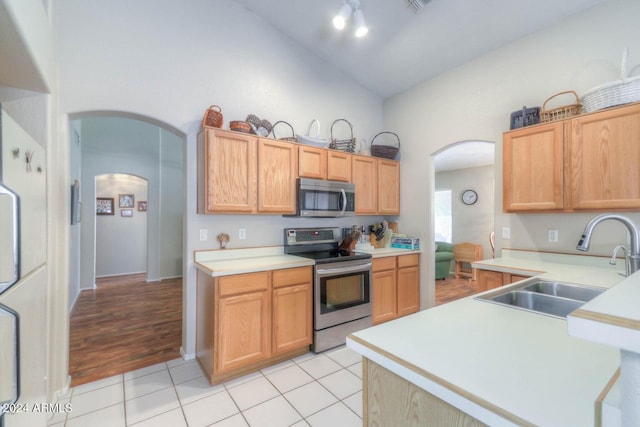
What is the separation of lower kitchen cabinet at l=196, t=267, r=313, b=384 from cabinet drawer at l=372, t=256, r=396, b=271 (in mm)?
924

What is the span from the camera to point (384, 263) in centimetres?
337

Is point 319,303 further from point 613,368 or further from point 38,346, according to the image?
point 613,368

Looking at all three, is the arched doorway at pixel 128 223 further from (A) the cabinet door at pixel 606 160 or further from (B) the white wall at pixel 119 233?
(A) the cabinet door at pixel 606 160

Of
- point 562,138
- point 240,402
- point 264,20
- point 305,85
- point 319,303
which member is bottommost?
point 240,402

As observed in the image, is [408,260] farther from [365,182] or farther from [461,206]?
[461,206]

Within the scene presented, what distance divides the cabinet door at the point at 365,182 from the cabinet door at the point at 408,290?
887 mm

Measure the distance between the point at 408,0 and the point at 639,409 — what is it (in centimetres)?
315

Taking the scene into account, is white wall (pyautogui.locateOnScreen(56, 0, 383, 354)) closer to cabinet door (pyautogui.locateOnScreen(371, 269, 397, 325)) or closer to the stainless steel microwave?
the stainless steel microwave

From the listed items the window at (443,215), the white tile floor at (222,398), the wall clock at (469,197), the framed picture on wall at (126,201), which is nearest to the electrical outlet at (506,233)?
the white tile floor at (222,398)

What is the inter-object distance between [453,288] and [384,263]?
2.68 meters

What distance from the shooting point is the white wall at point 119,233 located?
624cm

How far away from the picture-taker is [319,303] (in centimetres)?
272

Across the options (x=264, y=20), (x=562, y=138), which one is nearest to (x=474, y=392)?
(x=562, y=138)

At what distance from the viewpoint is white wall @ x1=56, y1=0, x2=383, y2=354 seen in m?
2.27
